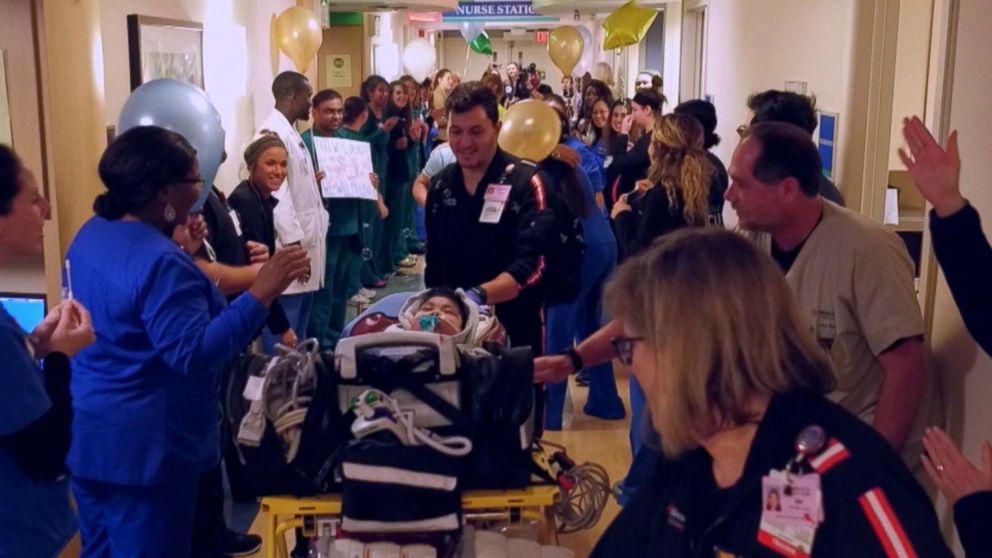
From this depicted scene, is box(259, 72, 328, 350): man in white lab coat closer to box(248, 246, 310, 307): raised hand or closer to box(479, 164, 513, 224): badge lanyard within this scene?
box(479, 164, 513, 224): badge lanyard

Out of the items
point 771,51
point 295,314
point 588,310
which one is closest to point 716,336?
point 588,310

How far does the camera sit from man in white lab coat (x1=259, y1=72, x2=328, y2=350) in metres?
5.28

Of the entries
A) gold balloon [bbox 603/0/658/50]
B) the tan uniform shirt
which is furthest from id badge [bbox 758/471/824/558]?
gold balloon [bbox 603/0/658/50]

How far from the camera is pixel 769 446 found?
1328 millimetres

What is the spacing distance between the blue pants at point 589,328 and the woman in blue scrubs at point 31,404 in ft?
9.96

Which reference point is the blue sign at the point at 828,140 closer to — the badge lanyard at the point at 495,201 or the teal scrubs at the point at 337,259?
the badge lanyard at the point at 495,201

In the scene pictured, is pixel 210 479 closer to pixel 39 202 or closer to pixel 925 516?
pixel 39 202

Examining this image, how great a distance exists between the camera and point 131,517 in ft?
8.71

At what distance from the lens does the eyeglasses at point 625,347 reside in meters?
1.43

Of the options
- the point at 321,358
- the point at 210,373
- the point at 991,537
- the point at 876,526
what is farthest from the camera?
the point at 210,373

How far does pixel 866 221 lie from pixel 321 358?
1.32 metres

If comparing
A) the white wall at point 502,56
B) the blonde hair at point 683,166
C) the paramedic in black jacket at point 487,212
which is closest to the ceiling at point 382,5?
the blonde hair at point 683,166

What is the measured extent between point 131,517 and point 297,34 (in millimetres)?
4894

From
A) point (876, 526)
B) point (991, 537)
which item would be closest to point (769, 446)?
point (876, 526)
